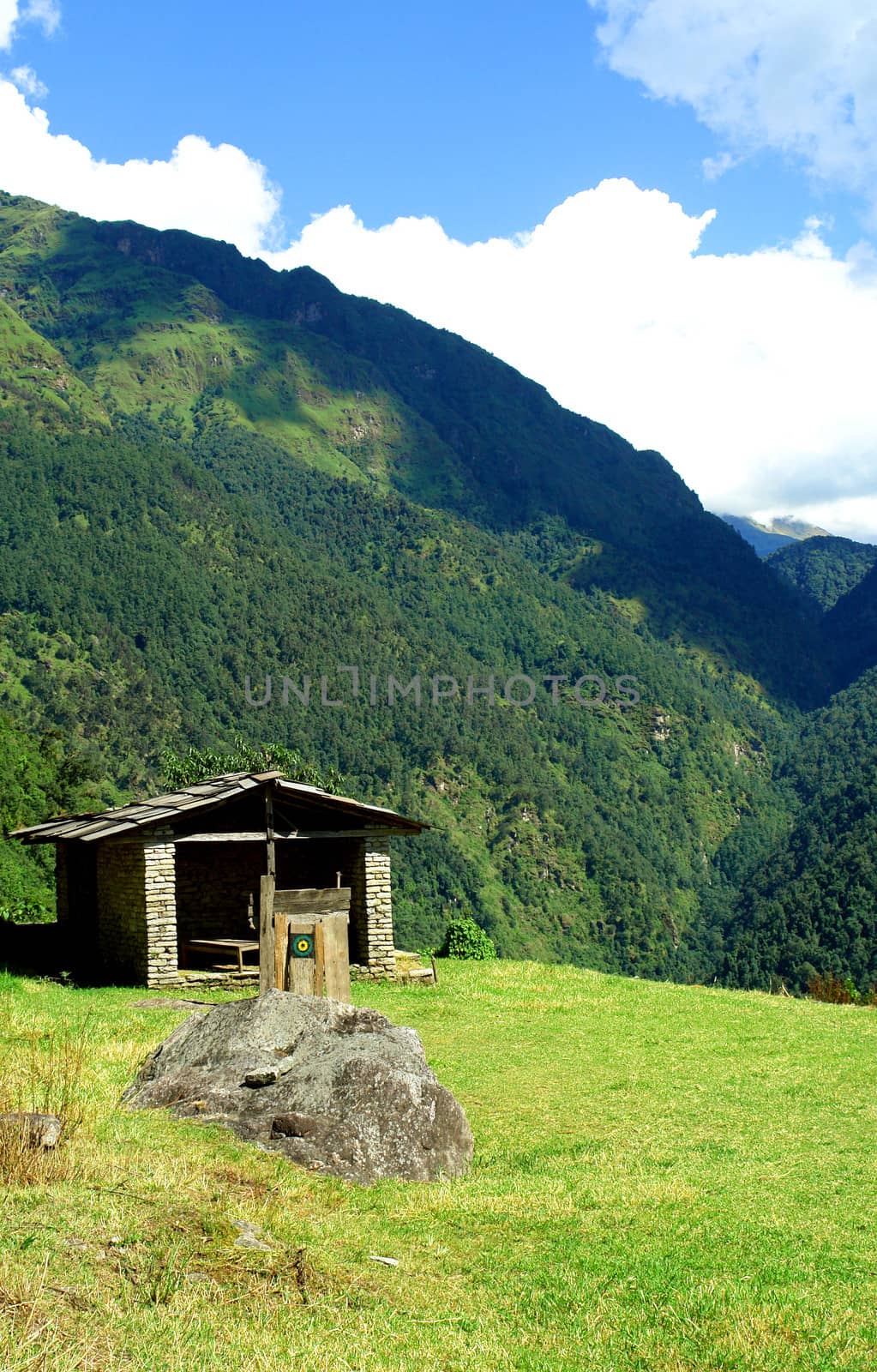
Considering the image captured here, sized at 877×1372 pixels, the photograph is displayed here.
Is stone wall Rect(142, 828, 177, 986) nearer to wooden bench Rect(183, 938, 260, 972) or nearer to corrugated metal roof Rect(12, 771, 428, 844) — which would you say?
corrugated metal roof Rect(12, 771, 428, 844)

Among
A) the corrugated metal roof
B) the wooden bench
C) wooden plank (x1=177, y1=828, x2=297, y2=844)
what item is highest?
the corrugated metal roof

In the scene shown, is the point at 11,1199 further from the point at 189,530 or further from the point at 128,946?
the point at 189,530

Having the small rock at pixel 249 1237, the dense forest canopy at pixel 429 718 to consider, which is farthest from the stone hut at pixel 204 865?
the dense forest canopy at pixel 429 718

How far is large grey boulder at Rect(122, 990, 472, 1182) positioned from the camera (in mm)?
7855

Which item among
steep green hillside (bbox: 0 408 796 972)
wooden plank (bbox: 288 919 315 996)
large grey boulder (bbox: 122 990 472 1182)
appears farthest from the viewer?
steep green hillside (bbox: 0 408 796 972)

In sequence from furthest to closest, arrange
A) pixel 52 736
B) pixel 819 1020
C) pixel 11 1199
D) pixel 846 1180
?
1. pixel 52 736
2. pixel 819 1020
3. pixel 846 1180
4. pixel 11 1199

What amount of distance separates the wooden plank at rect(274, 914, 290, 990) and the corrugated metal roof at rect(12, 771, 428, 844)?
212 inches

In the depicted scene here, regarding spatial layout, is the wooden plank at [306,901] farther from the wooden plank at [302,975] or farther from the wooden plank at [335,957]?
the wooden plank at [302,975]

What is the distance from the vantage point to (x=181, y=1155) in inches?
276

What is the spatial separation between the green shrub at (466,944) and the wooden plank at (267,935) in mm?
10304

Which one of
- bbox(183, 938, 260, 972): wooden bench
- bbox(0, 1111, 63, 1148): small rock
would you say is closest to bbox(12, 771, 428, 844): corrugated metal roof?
bbox(183, 938, 260, 972): wooden bench

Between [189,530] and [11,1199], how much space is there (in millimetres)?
152877

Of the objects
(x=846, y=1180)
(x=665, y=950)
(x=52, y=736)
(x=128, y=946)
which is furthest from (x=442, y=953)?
(x=665, y=950)

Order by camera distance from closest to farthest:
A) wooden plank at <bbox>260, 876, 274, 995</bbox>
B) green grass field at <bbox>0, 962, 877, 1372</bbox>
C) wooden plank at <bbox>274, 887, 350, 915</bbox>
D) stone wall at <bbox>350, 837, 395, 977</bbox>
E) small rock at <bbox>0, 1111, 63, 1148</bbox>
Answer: green grass field at <bbox>0, 962, 877, 1372</bbox>, small rock at <bbox>0, 1111, 63, 1148</bbox>, wooden plank at <bbox>260, 876, 274, 995</bbox>, wooden plank at <bbox>274, 887, 350, 915</bbox>, stone wall at <bbox>350, 837, 395, 977</bbox>
